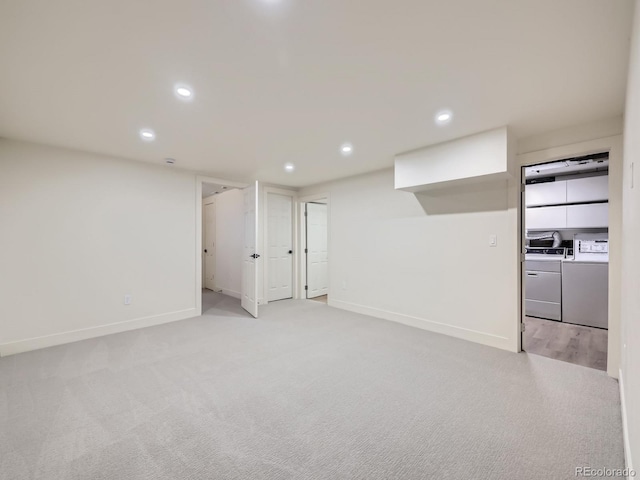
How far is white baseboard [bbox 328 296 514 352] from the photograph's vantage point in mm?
3197

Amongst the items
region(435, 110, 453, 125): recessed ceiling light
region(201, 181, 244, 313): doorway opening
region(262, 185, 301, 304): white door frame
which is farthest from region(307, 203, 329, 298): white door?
region(435, 110, 453, 125): recessed ceiling light

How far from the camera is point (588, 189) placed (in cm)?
439

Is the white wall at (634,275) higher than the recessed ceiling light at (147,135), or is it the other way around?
the recessed ceiling light at (147,135)

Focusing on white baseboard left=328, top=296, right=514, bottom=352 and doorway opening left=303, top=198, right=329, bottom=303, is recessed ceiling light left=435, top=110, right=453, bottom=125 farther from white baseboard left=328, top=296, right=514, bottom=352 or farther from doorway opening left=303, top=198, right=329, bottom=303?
doorway opening left=303, top=198, right=329, bottom=303

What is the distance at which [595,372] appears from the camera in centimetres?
261

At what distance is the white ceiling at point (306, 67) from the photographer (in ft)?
4.58

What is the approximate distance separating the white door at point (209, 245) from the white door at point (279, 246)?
2.19 m

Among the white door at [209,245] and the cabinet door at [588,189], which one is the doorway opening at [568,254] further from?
the white door at [209,245]

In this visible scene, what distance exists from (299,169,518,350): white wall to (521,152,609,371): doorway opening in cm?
66

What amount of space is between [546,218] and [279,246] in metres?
4.80

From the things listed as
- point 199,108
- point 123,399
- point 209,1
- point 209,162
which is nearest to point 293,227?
point 209,162

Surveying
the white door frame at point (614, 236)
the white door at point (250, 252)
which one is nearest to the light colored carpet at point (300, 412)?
the white door frame at point (614, 236)

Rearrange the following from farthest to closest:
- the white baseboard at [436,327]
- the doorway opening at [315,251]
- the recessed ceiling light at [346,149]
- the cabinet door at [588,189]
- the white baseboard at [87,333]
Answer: the doorway opening at [315,251] < the cabinet door at [588,189] < the recessed ceiling light at [346,149] < the white baseboard at [436,327] < the white baseboard at [87,333]

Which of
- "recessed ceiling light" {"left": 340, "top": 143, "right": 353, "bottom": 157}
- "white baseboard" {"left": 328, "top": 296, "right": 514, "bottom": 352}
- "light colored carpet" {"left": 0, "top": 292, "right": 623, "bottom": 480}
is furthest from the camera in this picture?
"recessed ceiling light" {"left": 340, "top": 143, "right": 353, "bottom": 157}
